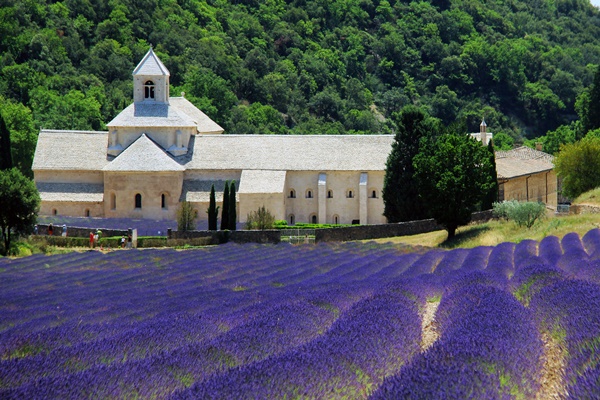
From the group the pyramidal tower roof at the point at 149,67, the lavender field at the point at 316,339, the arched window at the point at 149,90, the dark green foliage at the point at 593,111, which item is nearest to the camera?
the lavender field at the point at 316,339

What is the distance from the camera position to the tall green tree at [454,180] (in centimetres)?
4569

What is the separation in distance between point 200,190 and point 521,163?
29338 millimetres

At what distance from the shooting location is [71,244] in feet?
161

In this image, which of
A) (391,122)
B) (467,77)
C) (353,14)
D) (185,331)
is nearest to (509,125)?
(467,77)

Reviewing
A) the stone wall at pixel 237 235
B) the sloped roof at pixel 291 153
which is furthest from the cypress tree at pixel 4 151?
the stone wall at pixel 237 235

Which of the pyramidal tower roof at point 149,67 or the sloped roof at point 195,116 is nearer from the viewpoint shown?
the pyramidal tower roof at point 149,67

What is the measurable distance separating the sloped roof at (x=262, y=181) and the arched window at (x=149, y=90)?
34.9 feet

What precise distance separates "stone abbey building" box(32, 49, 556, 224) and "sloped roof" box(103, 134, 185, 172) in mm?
71

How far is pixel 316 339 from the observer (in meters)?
12.1

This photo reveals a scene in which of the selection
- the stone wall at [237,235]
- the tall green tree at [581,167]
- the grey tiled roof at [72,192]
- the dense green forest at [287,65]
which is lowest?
the stone wall at [237,235]

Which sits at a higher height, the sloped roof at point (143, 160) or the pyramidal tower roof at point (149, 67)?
the pyramidal tower roof at point (149, 67)

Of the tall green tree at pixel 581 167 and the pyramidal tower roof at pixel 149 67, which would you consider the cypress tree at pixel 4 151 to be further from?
the tall green tree at pixel 581 167

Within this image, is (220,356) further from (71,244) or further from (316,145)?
(316,145)

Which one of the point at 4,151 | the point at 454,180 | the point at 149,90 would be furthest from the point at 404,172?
the point at 4,151
